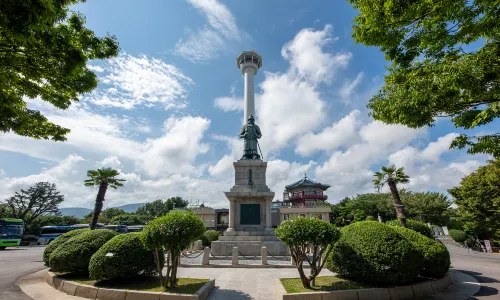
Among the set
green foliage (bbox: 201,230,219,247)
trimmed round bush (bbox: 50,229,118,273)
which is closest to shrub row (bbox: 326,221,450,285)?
trimmed round bush (bbox: 50,229,118,273)

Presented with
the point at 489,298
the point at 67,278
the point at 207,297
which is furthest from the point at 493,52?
the point at 67,278

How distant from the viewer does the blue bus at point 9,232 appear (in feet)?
93.6

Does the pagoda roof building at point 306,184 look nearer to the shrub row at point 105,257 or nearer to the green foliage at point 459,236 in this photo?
the green foliage at point 459,236

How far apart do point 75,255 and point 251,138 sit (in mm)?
18177

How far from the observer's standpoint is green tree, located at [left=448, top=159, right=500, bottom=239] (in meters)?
23.1

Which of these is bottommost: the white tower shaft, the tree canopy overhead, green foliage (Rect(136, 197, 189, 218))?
the tree canopy overhead

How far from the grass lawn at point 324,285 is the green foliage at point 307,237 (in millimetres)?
333

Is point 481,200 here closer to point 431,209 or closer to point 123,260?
point 431,209

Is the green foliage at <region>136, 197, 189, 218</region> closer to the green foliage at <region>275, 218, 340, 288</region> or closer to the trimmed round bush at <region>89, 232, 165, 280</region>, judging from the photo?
the trimmed round bush at <region>89, 232, 165, 280</region>

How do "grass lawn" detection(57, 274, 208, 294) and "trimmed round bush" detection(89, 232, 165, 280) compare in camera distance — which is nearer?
"grass lawn" detection(57, 274, 208, 294)

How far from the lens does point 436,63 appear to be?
26.6 ft

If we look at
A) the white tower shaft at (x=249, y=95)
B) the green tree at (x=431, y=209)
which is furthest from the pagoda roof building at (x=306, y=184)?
the white tower shaft at (x=249, y=95)

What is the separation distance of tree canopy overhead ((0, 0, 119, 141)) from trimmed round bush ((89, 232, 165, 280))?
17.8 feet

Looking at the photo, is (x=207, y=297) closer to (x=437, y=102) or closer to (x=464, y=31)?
(x=437, y=102)
